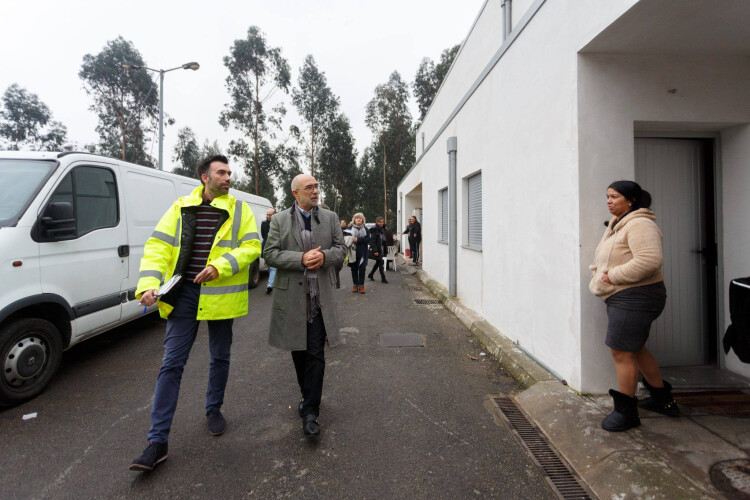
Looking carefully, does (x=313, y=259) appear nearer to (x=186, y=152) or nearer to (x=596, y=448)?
(x=596, y=448)

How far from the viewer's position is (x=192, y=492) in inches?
89.1

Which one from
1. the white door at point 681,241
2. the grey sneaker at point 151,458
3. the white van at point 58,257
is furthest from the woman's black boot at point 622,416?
the white van at point 58,257

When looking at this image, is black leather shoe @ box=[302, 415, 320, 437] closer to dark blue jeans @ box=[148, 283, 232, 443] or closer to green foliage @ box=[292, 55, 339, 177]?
dark blue jeans @ box=[148, 283, 232, 443]

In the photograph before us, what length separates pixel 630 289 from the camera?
2.71m

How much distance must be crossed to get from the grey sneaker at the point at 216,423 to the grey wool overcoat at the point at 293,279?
714 mm

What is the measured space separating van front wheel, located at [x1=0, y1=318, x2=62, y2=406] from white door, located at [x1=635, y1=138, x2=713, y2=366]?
5.84 metres

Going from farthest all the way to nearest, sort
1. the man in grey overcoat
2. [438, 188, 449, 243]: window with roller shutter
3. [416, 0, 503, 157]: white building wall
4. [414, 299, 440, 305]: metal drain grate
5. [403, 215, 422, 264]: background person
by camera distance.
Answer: [403, 215, 422, 264]: background person < [438, 188, 449, 243]: window with roller shutter < [414, 299, 440, 305]: metal drain grate < [416, 0, 503, 157]: white building wall < the man in grey overcoat

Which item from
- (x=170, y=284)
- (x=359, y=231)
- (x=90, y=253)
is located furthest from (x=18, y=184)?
(x=359, y=231)

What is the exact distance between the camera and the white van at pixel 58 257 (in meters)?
3.37

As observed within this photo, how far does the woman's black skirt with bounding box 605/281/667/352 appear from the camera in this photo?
106 inches

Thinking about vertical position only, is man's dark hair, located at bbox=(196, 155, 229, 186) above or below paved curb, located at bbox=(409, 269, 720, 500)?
above

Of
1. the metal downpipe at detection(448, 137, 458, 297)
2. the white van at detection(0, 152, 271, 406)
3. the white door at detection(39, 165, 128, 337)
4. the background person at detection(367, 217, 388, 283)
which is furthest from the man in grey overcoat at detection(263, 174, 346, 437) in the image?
the background person at detection(367, 217, 388, 283)

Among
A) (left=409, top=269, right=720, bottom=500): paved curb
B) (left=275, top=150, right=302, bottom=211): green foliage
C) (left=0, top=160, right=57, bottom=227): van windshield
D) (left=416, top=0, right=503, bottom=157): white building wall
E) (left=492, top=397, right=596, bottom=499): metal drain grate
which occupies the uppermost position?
(left=275, top=150, right=302, bottom=211): green foliage

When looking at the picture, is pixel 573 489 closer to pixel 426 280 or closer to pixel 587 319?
pixel 587 319
